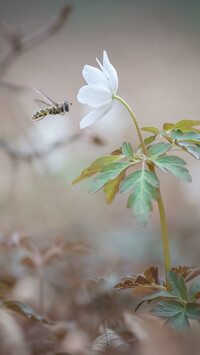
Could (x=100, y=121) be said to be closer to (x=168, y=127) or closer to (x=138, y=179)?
(x=168, y=127)

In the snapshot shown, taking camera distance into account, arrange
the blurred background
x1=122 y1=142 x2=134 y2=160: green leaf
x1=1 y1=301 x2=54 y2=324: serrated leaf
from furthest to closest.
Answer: the blurred background, x1=1 y1=301 x2=54 y2=324: serrated leaf, x1=122 y1=142 x2=134 y2=160: green leaf

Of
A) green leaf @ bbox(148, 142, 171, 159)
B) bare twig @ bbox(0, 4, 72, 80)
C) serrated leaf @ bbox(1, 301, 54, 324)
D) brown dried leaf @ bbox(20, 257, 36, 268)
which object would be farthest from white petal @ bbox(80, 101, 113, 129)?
bare twig @ bbox(0, 4, 72, 80)

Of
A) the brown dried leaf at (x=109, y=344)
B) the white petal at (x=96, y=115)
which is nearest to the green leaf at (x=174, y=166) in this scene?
the white petal at (x=96, y=115)

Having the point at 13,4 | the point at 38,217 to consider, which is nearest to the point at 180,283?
the point at 38,217

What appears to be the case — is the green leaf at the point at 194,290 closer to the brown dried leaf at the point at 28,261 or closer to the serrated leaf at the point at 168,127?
the serrated leaf at the point at 168,127

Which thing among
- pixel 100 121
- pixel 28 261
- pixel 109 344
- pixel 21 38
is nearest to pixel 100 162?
pixel 109 344

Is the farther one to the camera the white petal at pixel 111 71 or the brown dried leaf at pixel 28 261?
the brown dried leaf at pixel 28 261

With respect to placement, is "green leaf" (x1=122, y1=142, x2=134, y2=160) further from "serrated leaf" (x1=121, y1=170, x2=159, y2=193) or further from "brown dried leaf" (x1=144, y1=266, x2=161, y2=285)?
"brown dried leaf" (x1=144, y1=266, x2=161, y2=285)
